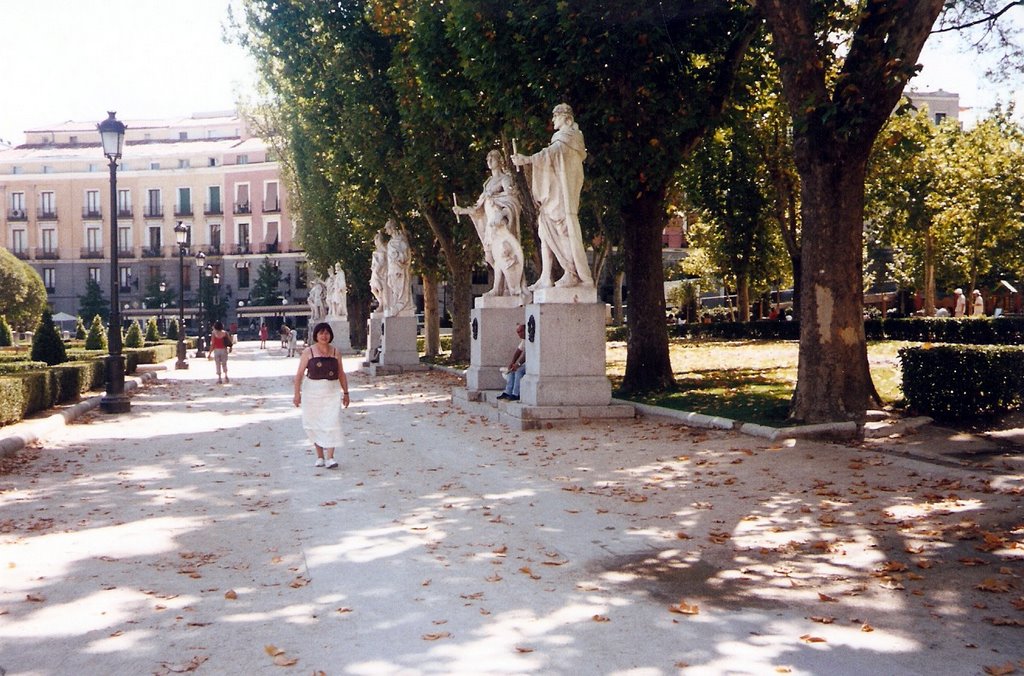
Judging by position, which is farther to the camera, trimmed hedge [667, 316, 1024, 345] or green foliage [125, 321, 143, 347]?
green foliage [125, 321, 143, 347]

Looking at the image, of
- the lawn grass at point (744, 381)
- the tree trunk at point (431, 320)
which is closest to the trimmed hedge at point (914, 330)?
the lawn grass at point (744, 381)

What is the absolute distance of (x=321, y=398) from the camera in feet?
34.8

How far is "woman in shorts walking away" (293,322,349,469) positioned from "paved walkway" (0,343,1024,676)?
14.9 inches

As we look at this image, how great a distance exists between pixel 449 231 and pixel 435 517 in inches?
862

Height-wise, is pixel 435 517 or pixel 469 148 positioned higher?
pixel 469 148

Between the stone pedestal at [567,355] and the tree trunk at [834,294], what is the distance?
3226 millimetres

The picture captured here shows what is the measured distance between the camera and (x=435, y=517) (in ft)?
25.4

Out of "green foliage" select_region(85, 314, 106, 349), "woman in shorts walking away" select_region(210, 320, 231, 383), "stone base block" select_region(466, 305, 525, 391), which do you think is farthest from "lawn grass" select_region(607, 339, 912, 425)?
"green foliage" select_region(85, 314, 106, 349)

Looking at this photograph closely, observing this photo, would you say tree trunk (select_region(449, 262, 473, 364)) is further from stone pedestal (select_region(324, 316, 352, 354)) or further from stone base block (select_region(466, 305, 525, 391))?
stone pedestal (select_region(324, 316, 352, 354))

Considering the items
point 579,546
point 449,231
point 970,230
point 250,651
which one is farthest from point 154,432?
point 970,230

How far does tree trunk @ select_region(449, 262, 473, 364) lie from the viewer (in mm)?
29156

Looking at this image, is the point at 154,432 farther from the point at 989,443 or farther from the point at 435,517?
the point at 989,443

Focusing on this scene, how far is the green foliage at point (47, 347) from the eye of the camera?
23.5 metres

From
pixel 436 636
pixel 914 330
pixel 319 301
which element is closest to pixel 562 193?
pixel 436 636
